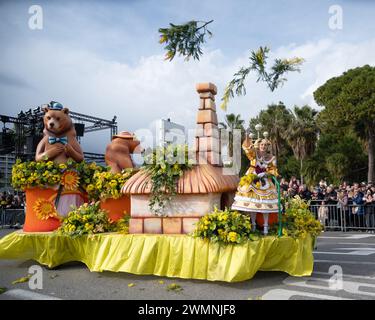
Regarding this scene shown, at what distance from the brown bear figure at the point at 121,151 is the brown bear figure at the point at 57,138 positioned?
25.2 inches

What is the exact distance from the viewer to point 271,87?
26.9 feet

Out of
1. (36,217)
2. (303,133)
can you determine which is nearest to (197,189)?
(36,217)

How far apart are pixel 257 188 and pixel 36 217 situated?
4.16 meters

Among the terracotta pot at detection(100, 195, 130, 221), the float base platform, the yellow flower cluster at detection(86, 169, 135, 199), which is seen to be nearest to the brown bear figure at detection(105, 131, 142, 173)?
the yellow flower cluster at detection(86, 169, 135, 199)

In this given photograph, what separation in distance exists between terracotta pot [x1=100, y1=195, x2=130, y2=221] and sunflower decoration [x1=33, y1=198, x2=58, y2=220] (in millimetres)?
921

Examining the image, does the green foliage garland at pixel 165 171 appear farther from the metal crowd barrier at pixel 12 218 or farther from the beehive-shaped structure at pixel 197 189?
the metal crowd barrier at pixel 12 218

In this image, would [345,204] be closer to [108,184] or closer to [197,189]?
[197,189]

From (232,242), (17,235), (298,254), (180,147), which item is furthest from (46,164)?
(298,254)

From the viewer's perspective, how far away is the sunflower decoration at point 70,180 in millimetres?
7201

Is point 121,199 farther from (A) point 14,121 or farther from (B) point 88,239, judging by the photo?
(A) point 14,121

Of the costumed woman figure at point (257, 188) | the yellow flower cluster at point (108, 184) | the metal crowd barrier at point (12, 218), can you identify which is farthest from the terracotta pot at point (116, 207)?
the metal crowd barrier at point (12, 218)

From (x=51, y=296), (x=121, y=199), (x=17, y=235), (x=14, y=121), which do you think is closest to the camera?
(x=51, y=296)

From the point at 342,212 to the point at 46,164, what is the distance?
9.71 metres

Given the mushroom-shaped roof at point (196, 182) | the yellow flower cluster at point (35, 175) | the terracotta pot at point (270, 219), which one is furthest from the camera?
the yellow flower cluster at point (35, 175)
